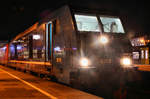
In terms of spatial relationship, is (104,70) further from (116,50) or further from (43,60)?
(43,60)

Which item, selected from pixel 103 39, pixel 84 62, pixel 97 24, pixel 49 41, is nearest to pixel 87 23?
pixel 97 24

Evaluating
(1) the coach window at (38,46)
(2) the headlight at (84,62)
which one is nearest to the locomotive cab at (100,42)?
(2) the headlight at (84,62)

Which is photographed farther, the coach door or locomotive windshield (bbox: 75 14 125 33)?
the coach door

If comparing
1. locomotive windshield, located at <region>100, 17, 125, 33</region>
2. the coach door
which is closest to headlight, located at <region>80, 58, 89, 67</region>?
locomotive windshield, located at <region>100, 17, 125, 33</region>

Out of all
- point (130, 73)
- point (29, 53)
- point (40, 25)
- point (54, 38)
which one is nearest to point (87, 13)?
point (54, 38)

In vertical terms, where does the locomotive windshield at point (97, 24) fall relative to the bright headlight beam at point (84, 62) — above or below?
above

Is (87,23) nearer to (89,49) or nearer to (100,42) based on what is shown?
(100,42)

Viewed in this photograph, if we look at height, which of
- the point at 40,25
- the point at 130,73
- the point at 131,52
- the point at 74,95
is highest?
the point at 40,25

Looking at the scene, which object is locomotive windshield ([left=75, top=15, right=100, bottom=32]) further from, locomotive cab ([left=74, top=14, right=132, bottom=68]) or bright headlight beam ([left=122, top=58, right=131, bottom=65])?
bright headlight beam ([left=122, top=58, right=131, bottom=65])

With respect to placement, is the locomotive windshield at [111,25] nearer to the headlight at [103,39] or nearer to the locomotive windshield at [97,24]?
the locomotive windshield at [97,24]

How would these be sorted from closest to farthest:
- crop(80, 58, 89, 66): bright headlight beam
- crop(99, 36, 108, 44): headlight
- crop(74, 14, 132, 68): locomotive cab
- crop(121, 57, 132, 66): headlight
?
crop(80, 58, 89, 66): bright headlight beam, crop(74, 14, 132, 68): locomotive cab, crop(99, 36, 108, 44): headlight, crop(121, 57, 132, 66): headlight

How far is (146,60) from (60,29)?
26784 millimetres

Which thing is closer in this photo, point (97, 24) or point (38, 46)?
point (97, 24)

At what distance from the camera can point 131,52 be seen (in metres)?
10.4
